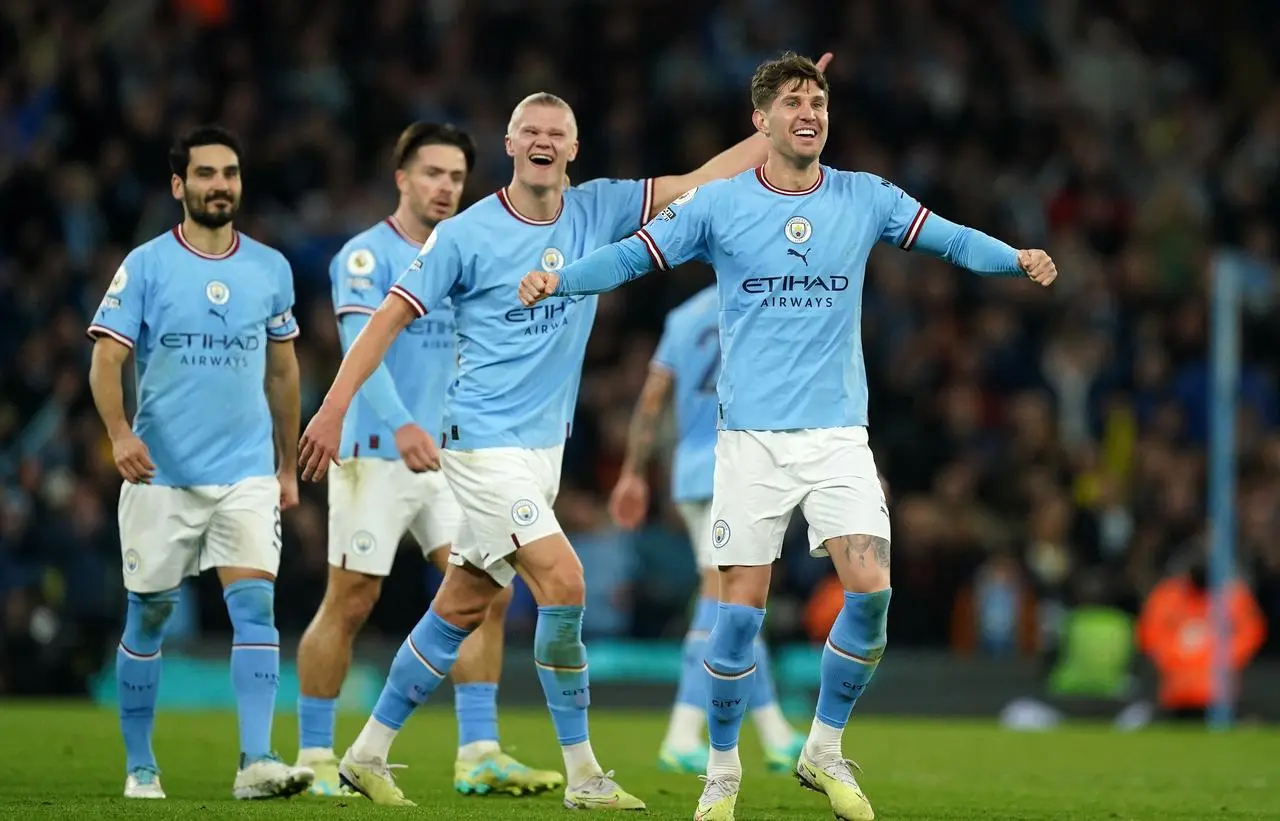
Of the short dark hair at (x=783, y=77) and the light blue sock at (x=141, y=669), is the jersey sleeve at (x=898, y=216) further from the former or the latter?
the light blue sock at (x=141, y=669)

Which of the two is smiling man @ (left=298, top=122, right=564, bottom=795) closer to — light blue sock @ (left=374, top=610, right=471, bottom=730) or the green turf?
the green turf

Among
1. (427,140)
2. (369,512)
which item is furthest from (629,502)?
(427,140)

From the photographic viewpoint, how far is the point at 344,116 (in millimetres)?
21641

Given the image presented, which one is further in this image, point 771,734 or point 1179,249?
point 1179,249

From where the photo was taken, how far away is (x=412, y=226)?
1051 cm

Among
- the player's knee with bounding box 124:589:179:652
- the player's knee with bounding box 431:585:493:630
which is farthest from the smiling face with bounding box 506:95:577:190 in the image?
the player's knee with bounding box 124:589:179:652

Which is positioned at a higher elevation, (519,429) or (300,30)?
(300,30)

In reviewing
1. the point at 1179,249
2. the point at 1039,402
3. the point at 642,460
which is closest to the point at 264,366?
the point at 642,460

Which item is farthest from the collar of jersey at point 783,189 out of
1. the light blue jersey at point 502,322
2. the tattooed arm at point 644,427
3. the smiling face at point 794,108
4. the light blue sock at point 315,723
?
the tattooed arm at point 644,427

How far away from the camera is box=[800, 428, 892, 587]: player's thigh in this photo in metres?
8.23

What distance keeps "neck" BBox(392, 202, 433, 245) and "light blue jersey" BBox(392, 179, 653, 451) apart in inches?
55.2

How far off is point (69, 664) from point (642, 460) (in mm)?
7353

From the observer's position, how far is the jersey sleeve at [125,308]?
31.4ft

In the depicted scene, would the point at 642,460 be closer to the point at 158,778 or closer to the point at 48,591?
the point at 158,778
